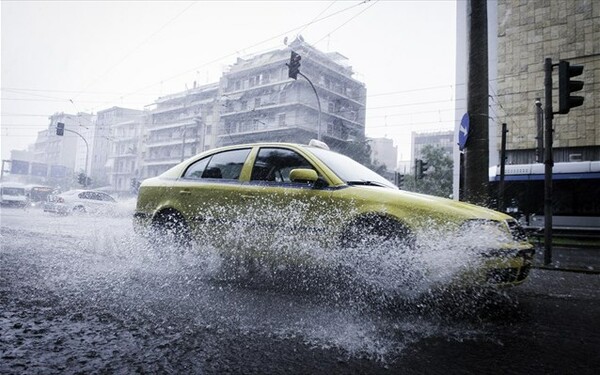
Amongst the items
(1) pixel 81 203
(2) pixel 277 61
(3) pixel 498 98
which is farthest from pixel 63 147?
(3) pixel 498 98

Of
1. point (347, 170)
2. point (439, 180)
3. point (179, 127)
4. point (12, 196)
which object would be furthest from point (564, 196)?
point (179, 127)

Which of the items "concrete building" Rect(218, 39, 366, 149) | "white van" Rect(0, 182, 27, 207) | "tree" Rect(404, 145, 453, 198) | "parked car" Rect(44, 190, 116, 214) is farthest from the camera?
"concrete building" Rect(218, 39, 366, 149)

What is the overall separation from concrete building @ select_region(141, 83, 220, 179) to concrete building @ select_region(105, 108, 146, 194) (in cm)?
256

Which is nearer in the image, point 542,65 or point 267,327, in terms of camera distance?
point 267,327

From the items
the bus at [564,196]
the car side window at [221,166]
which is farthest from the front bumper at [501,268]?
the bus at [564,196]

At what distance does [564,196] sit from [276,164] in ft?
48.0

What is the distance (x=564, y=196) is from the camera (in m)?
13.9

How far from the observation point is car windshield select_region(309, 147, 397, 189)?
→ 351cm

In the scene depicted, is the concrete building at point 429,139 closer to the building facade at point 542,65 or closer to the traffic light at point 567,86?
the building facade at point 542,65

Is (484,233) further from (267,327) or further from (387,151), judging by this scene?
(387,151)

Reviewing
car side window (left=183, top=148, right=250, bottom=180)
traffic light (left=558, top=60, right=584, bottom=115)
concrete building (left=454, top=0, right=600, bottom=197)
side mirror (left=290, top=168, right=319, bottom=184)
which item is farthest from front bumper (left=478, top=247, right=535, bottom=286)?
concrete building (left=454, top=0, right=600, bottom=197)

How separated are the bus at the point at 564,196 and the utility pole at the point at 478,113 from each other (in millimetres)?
8691

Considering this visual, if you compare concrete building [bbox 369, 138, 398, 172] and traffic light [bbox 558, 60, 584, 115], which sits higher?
concrete building [bbox 369, 138, 398, 172]

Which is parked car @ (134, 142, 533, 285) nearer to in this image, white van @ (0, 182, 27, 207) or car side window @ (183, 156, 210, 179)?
car side window @ (183, 156, 210, 179)
